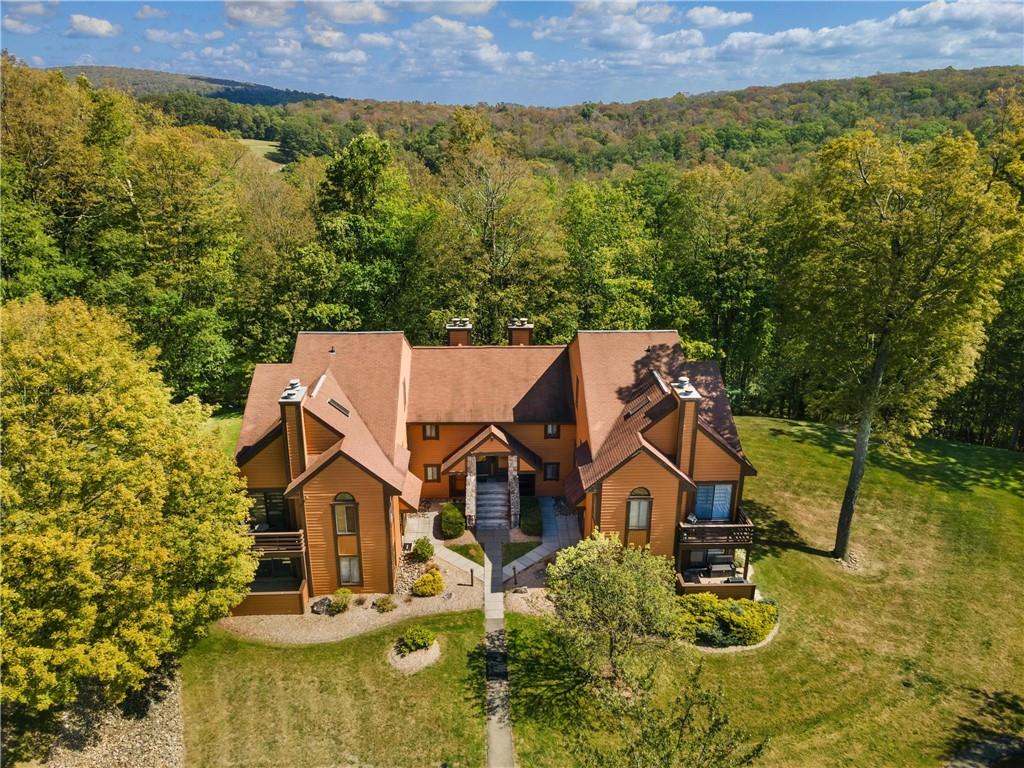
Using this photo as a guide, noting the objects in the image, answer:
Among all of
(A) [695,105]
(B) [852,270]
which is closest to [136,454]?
(B) [852,270]

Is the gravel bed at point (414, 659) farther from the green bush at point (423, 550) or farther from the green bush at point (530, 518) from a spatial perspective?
the green bush at point (530, 518)

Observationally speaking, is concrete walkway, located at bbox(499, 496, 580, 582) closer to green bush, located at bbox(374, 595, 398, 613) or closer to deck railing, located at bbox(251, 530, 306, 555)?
green bush, located at bbox(374, 595, 398, 613)

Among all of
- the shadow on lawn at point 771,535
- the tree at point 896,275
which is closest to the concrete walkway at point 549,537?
the shadow on lawn at point 771,535

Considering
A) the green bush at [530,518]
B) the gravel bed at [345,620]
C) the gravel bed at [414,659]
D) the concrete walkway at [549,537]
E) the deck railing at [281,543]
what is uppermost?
the deck railing at [281,543]

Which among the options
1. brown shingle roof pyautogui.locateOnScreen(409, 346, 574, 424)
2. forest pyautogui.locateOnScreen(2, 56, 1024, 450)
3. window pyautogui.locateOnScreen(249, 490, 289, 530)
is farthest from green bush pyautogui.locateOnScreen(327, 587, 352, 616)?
→ forest pyautogui.locateOnScreen(2, 56, 1024, 450)

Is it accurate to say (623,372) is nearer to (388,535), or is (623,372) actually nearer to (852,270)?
(852,270)

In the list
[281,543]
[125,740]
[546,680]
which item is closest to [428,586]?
[281,543]
